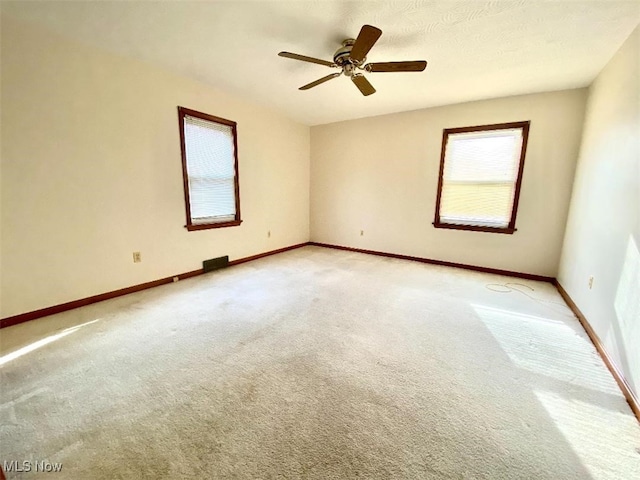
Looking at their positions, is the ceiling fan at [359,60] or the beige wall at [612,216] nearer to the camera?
the beige wall at [612,216]

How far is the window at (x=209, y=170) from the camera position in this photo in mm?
3326

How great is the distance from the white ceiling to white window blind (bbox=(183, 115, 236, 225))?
636 millimetres

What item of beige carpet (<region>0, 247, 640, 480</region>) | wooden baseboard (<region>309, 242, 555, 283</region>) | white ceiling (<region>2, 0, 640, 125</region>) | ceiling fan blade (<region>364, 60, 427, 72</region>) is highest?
white ceiling (<region>2, 0, 640, 125</region>)

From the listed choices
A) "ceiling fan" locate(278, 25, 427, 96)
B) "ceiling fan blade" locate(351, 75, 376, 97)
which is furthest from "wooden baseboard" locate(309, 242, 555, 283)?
"ceiling fan" locate(278, 25, 427, 96)

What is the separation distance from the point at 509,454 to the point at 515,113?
3.95 meters

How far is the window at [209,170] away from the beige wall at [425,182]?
6.47 ft

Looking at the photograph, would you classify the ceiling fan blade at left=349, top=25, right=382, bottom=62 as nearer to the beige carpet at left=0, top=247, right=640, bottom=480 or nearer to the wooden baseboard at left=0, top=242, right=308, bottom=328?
the beige carpet at left=0, top=247, right=640, bottom=480

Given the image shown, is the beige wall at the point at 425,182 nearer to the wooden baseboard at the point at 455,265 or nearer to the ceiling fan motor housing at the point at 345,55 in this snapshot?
the wooden baseboard at the point at 455,265

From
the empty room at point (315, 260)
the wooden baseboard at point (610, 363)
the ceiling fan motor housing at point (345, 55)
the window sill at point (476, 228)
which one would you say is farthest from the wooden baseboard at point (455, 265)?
the ceiling fan motor housing at point (345, 55)

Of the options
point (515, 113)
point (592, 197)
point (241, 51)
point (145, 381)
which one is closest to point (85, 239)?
point (145, 381)

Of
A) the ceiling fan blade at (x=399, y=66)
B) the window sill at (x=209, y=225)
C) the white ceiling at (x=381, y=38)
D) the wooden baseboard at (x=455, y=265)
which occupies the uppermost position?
the white ceiling at (x=381, y=38)

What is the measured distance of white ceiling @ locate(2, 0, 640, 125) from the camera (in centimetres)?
185

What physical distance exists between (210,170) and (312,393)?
3.20m

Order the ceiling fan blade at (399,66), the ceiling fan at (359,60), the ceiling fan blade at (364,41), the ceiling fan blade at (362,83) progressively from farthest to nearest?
1. the ceiling fan blade at (362,83)
2. the ceiling fan blade at (399,66)
3. the ceiling fan at (359,60)
4. the ceiling fan blade at (364,41)
